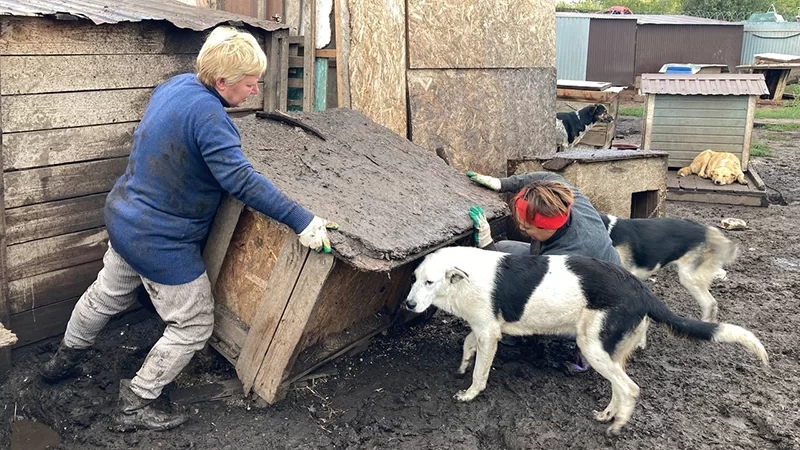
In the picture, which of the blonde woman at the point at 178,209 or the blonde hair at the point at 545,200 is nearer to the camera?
the blonde woman at the point at 178,209

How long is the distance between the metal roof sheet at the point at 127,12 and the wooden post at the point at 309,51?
277 mm

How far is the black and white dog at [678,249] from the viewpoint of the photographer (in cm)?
505

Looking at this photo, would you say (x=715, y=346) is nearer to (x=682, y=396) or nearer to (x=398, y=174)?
(x=682, y=396)

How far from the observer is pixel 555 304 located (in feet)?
12.8

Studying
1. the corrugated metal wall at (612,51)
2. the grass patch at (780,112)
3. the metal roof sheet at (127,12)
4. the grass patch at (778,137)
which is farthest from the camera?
the corrugated metal wall at (612,51)

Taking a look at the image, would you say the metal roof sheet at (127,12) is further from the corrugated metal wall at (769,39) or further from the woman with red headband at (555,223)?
the corrugated metal wall at (769,39)

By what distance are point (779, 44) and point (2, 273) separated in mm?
28687

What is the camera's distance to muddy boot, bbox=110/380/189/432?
370 cm

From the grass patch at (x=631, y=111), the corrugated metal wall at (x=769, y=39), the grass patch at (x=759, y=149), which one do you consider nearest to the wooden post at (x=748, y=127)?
the grass patch at (x=759, y=149)

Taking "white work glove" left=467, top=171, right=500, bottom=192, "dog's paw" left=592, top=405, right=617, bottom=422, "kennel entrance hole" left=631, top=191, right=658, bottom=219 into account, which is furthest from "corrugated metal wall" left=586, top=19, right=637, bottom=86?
"dog's paw" left=592, top=405, right=617, bottom=422

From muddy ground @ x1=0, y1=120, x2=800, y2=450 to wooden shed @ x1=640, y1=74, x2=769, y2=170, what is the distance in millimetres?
5588

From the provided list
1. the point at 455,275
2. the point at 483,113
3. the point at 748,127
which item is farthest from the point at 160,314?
the point at 748,127

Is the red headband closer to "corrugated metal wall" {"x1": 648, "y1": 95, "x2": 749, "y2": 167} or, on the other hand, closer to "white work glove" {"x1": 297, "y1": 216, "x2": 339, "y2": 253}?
"white work glove" {"x1": 297, "y1": 216, "x2": 339, "y2": 253}

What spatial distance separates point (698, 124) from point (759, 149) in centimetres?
392
